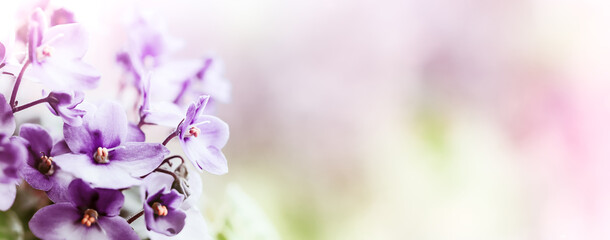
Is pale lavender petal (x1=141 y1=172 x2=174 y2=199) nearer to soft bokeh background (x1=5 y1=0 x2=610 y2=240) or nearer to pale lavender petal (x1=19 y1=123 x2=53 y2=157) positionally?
pale lavender petal (x1=19 y1=123 x2=53 y2=157)

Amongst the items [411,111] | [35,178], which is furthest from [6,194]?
[411,111]

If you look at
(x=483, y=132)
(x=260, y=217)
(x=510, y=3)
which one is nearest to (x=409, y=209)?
(x=483, y=132)

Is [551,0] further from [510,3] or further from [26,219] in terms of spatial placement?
[26,219]

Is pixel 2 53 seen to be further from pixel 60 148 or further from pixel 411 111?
pixel 411 111

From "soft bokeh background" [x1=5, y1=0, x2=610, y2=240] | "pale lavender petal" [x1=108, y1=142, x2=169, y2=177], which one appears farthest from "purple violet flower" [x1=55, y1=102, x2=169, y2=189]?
"soft bokeh background" [x1=5, y1=0, x2=610, y2=240]

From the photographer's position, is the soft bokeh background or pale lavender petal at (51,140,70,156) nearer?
pale lavender petal at (51,140,70,156)

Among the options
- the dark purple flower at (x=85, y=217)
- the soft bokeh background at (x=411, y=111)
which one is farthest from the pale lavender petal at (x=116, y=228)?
the soft bokeh background at (x=411, y=111)
